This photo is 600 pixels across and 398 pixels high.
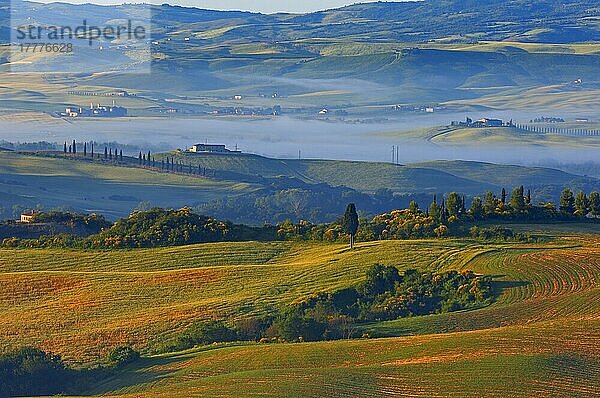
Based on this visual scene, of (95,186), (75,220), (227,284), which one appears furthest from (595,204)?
(95,186)

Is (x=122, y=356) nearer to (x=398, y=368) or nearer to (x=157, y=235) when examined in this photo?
(x=398, y=368)

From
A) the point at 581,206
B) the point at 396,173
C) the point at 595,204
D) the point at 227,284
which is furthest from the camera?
the point at 396,173

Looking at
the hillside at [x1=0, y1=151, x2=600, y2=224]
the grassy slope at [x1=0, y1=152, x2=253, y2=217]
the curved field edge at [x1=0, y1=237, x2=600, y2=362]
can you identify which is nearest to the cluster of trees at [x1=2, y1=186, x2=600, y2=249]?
the curved field edge at [x1=0, y1=237, x2=600, y2=362]

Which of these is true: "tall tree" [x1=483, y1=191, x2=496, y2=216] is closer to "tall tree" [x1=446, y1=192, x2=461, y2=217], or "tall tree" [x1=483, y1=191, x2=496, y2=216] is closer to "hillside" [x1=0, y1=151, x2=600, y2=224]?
"tall tree" [x1=446, y1=192, x2=461, y2=217]

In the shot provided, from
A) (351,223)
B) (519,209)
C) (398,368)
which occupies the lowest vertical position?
(398,368)

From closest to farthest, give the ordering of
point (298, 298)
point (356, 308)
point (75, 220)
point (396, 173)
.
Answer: point (356, 308) → point (298, 298) → point (75, 220) → point (396, 173)

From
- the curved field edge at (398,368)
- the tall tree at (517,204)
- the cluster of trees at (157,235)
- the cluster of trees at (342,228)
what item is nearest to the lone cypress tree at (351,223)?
the cluster of trees at (342,228)
